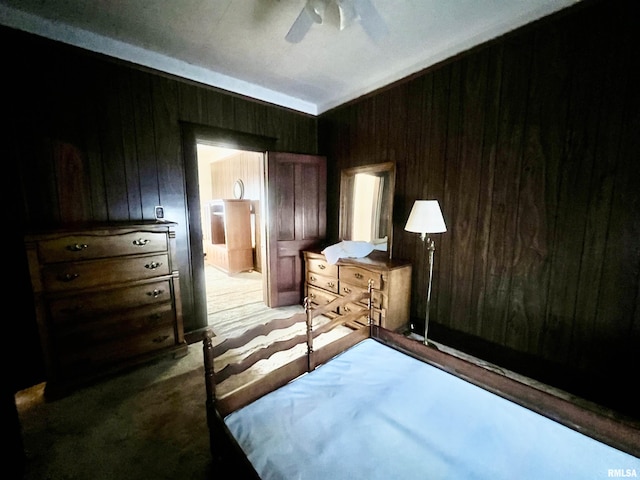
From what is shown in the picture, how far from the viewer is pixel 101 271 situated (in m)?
1.90

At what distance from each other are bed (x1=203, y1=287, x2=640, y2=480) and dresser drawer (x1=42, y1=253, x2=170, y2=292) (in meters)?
1.41

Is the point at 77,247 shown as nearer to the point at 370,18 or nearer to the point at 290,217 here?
the point at 290,217

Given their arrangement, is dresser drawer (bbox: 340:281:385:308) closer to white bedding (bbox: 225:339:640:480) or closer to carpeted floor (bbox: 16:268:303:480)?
carpeted floor (bbox: 16:268:303:480)

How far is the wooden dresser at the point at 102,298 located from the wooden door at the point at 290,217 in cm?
127

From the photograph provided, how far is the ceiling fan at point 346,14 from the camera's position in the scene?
154 centimetres

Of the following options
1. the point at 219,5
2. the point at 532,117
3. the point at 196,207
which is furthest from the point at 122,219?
the point at 532,117

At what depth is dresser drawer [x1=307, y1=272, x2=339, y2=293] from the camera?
2.93 metres

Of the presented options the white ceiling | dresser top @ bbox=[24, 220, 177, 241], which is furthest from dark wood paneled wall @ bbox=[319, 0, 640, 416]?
dresser top @ bbox=[24, 220, 177, 241]

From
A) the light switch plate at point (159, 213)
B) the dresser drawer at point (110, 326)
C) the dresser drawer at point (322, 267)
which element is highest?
the light switch plate at point (159, 213)

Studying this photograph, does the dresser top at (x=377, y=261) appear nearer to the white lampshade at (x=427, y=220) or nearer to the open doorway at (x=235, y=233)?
the white lampshade at (x=427, y=220)

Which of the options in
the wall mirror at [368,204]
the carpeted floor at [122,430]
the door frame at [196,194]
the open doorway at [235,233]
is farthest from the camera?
the open doorway at [235,233]

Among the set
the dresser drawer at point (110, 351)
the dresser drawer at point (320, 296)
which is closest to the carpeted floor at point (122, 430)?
the dresser drawer at point (110, 351)

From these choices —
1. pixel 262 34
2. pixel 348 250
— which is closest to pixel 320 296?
pixel 348 250

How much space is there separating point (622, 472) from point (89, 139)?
357 cm
